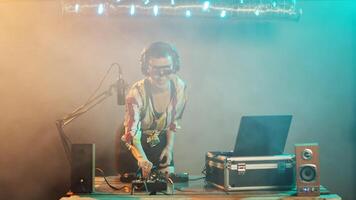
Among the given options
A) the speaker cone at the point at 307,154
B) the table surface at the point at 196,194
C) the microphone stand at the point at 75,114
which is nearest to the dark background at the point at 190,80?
the microphone stand at the point at 75,114

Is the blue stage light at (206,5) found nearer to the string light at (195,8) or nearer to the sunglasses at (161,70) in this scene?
the string light at (195,8)

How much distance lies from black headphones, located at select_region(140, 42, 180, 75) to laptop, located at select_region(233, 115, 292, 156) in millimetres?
869

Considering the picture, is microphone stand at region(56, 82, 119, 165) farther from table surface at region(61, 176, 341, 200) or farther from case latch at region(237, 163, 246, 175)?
case latch at region(237, 163, 246, 175)

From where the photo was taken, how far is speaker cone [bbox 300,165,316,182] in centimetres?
276

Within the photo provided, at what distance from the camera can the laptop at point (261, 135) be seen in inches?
113

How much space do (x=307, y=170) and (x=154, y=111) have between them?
1207mm

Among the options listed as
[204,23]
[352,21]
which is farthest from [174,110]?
[352,21]

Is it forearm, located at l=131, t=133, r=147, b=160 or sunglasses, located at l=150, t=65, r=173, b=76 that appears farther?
sunglasses, located at l=150, t=65, r=173, b=76

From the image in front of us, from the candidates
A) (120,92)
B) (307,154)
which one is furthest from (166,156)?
(307,154)

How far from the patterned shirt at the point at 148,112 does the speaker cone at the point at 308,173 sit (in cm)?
105

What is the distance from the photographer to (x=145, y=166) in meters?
3.22

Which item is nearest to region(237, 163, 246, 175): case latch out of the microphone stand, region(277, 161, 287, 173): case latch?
region(277, 161, 287, 173): case latch

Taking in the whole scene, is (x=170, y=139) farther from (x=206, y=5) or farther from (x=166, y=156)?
(x=206, y=5)

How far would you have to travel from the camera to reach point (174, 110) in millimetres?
3453
